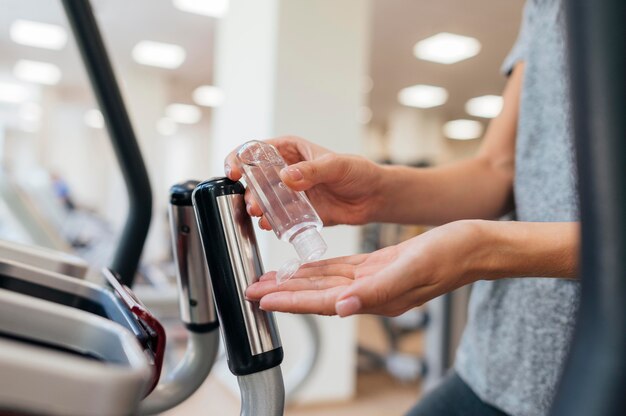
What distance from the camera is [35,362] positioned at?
0.25 metres

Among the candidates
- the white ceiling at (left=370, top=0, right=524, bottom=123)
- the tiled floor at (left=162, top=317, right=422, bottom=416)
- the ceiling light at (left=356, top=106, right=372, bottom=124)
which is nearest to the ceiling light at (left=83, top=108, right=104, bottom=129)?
the ceiling light at (left=356, top=106, right=372, bottom=124)

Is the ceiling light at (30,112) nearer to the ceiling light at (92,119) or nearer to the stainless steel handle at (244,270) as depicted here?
the ceiling light at (92,119)

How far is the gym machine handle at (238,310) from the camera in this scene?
0.45 meters

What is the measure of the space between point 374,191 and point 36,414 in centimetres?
56

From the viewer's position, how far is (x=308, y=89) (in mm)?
2750

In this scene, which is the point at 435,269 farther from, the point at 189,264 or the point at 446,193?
the point at 446,193

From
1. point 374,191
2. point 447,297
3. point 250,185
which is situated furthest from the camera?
point 447,297

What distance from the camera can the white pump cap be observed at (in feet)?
1.93

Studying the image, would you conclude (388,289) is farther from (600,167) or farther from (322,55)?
(322,55)

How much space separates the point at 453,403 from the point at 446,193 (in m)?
0.32

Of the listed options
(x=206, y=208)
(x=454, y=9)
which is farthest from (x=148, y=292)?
(x=454, y=9)

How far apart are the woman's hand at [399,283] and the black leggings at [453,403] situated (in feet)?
1.34

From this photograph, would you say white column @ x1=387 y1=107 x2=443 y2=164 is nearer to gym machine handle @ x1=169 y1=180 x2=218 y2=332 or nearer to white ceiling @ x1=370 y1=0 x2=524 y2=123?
white ceiling @ x1=370 y1=0 x2=524 y2=123

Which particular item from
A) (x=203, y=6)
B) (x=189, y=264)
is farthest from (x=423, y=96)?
(x=189, y=264)
